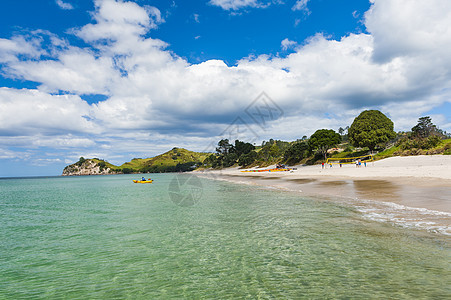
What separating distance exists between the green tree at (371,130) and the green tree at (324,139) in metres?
5.84

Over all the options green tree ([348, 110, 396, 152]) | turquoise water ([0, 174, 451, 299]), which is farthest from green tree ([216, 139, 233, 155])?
turquoise water ([0, 174, 451, 299])

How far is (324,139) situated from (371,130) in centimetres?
1554

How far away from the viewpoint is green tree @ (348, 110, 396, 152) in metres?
78.4

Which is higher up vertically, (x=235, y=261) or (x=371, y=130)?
(x=371, y=130)

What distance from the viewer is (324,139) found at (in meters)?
90.2

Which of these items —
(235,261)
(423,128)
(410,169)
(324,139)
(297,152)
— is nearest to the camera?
(235,261)

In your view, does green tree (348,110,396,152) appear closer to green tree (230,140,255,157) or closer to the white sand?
the white sand

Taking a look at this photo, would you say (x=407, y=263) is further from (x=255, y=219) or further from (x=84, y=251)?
(x=84, y=251)

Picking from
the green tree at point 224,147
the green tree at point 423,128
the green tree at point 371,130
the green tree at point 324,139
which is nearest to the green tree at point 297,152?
the green tree at point 324,139

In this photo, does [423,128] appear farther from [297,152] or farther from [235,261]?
[235,261]

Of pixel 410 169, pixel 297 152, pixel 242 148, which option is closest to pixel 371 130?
pixel 297 152

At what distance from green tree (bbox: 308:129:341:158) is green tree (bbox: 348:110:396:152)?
19.2 feet

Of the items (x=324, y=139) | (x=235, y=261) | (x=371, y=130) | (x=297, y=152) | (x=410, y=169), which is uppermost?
(x=371, y=130)

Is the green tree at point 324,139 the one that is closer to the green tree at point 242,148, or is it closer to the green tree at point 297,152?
the green tree at point 297,152
